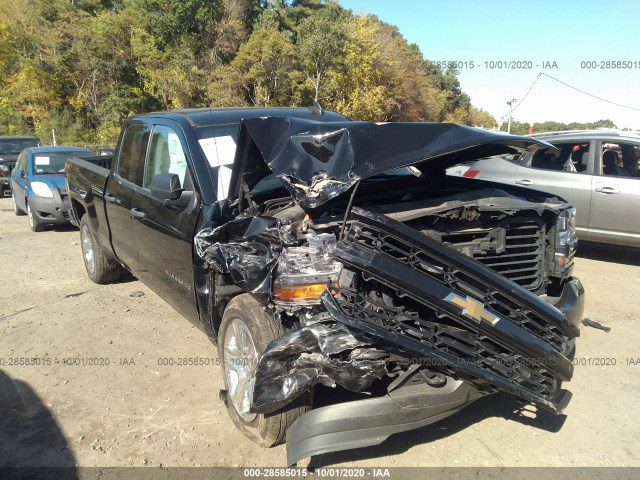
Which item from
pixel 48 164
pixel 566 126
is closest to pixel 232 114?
pixel 48 164

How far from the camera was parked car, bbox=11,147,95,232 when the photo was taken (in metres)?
9.80

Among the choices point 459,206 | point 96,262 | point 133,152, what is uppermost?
point 133,152

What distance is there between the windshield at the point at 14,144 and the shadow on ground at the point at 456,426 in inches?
643

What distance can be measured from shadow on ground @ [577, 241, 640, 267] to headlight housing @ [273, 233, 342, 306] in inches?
243

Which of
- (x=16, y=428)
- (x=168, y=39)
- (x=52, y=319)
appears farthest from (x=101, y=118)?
(x=16, y=428)

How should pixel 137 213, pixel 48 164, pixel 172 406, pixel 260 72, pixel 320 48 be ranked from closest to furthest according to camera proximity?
pixel 172 406
pixel 137 213
pixel 48 164
pixel 260 72
pixel 320 48

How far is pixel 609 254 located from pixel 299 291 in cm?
676

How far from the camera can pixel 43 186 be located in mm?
9914

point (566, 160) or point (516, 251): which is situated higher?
point (566, 160)

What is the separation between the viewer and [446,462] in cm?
302

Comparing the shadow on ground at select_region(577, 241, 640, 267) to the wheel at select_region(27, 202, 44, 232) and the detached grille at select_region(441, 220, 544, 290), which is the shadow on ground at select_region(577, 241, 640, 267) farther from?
the wheel at select_region(27, 202, 44, 232)

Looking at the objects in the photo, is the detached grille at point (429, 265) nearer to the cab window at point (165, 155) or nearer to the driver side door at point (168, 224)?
the driver side door at point (168, 224)

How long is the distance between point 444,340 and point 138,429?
7.15ft

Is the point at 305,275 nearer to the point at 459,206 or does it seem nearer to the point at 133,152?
the point at 459,206
